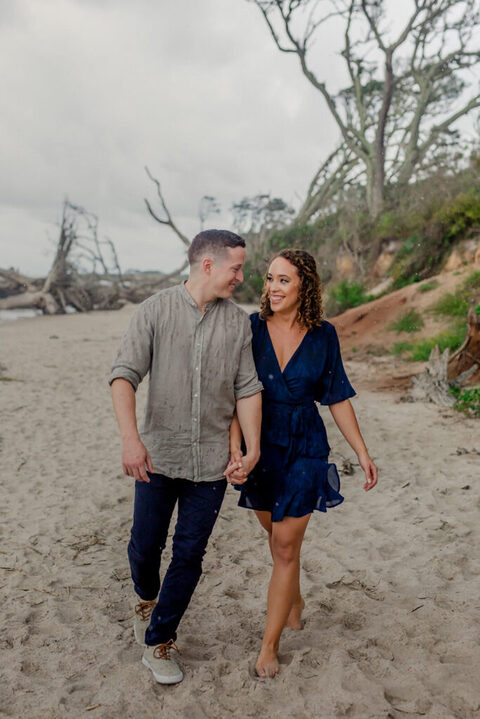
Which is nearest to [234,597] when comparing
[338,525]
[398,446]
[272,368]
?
[338,525]

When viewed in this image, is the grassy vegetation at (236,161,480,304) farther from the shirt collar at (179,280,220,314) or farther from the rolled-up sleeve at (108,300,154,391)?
the rolled-up sleeve at (108,300,154,391)

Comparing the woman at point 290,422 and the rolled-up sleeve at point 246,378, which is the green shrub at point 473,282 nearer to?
the woman at point 290,422

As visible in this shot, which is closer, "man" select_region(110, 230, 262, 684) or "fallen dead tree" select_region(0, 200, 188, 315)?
"man" select_region(110, 230, 262, 684)

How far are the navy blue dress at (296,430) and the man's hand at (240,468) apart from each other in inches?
6.2

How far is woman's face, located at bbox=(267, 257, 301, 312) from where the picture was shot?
252cm

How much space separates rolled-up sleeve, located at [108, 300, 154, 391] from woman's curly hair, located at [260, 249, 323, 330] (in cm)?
70

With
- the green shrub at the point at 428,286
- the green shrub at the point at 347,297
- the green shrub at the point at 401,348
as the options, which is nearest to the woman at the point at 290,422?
the green shrub at the point at 401,348

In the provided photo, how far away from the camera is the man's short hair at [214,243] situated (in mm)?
2289

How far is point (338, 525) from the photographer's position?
4.46 meters

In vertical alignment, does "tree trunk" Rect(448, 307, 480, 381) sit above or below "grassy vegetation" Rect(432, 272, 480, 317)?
below

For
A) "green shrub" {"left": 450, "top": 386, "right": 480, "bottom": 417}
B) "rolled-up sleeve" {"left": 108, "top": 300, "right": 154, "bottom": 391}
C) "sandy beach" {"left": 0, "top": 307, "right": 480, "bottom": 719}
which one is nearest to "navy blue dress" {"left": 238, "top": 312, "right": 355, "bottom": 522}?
"rolled-up sleeve" {"left": 108, "top": 300, "right": 154, "bottom": 391}

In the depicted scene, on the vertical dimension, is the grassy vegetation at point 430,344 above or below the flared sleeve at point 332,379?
below

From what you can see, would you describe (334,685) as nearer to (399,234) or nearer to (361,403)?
(361,403)

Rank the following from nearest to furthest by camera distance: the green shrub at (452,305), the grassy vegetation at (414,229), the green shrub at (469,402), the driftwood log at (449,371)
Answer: the green shrub at (469,402) → the driftwood log at (449,371) → the green shrub at (452,305) → the grassy vegetation at (414,229)
